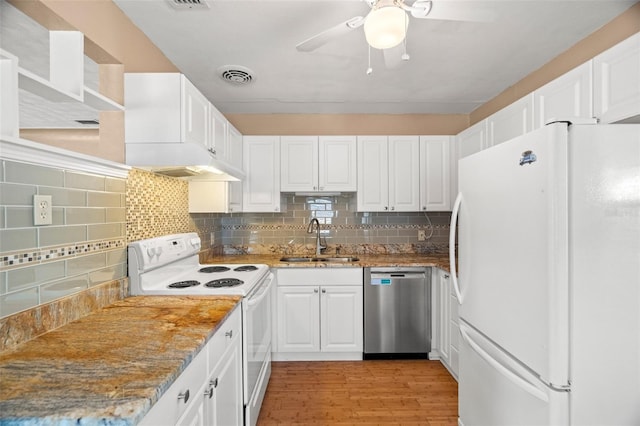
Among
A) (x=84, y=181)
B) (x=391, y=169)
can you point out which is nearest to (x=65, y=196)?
(x=84, y=181)

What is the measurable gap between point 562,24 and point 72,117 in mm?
2661

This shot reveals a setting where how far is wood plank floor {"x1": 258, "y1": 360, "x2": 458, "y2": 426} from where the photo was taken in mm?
2047

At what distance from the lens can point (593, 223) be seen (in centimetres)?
117

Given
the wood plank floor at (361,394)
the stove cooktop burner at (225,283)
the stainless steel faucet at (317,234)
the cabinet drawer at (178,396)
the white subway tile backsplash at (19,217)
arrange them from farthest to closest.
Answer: the stainless steel faucet at (317,234)
the wood plank floor at (361,394)
the stove cooktop burner at (225,283)
the white subway tile backsplash at (19,217)
the cabinet drawer at (178,396)

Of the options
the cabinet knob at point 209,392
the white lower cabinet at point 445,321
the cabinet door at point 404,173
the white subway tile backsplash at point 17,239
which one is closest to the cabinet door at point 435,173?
the cabinet door at point 404,173

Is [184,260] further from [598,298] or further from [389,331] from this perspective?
[598,298]

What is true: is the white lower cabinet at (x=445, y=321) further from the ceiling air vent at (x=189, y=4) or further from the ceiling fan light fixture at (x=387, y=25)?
the ceiling air vent at (x=189, y=4)

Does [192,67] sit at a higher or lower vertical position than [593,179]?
higher

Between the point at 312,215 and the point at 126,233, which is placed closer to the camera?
the point at 126,233

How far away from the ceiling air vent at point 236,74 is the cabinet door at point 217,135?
0.35 metres

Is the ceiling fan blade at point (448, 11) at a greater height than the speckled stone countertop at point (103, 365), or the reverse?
the ceiling fan blade at point (448, 11)

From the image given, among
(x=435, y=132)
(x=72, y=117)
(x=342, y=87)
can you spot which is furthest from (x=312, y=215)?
(x=72, y=117)

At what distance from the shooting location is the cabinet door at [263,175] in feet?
10.3

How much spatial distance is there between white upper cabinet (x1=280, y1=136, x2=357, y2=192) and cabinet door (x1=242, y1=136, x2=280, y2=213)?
0.24ft
